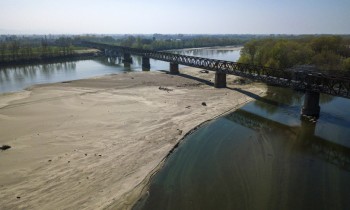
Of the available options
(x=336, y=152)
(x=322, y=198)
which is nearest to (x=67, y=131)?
(x=322, y=198)

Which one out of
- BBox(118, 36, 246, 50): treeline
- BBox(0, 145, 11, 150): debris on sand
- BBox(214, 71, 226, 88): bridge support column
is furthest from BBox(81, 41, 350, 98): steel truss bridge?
BBox(118, 36, 246, 50): treeline

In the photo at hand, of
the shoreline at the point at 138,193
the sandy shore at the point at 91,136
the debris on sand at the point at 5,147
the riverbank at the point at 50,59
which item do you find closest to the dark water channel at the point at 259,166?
the shoreline at the point at 138,193

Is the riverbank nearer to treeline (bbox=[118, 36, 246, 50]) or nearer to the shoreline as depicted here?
treeline (bbox=[118, 36, 246, 50])

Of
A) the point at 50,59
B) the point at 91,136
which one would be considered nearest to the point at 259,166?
the point at 91,136

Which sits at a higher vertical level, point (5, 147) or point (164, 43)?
point (164, 43)

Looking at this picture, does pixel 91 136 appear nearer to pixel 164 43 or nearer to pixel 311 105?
pixel 311 105
